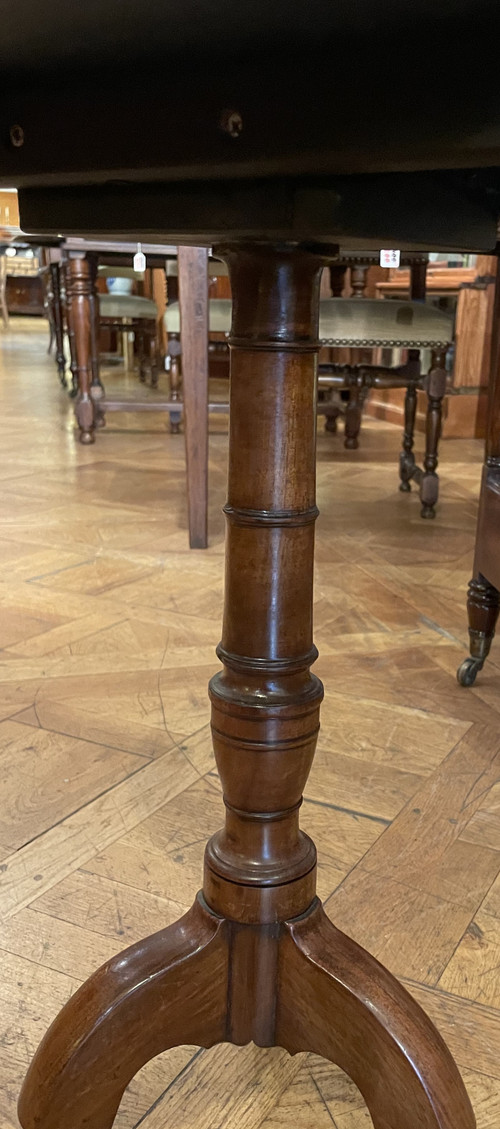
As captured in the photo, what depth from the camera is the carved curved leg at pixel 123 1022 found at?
21.0 inches

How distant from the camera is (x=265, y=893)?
0.55 meters

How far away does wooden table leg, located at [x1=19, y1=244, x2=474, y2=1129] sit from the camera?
487mm

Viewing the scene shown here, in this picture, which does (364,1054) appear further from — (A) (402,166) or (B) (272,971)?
(A) (402,166)

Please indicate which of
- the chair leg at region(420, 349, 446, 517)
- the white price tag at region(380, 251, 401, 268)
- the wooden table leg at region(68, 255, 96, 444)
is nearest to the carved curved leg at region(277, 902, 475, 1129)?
the white price tag at region(380, 251, 401, 268)

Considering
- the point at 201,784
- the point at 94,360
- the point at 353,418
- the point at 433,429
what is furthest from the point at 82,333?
the point at 201,784

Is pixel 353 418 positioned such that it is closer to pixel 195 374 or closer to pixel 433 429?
pixel 433 429

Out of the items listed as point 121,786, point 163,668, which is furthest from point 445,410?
point 121,786

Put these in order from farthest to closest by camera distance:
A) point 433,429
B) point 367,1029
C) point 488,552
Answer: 1. point 433,429
2. point 488,552
3. point 367,1029

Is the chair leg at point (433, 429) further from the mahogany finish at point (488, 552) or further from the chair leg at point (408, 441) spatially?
the mahogany finish at point (488, 552)

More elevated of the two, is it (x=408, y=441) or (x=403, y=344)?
(x=403, y=344)

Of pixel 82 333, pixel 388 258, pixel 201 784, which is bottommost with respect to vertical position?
A: pixel 201 784

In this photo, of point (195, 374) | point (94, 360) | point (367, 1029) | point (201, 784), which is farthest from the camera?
point (94, 360)

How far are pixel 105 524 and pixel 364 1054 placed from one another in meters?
1.67

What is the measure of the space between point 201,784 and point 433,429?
56.2 inches
